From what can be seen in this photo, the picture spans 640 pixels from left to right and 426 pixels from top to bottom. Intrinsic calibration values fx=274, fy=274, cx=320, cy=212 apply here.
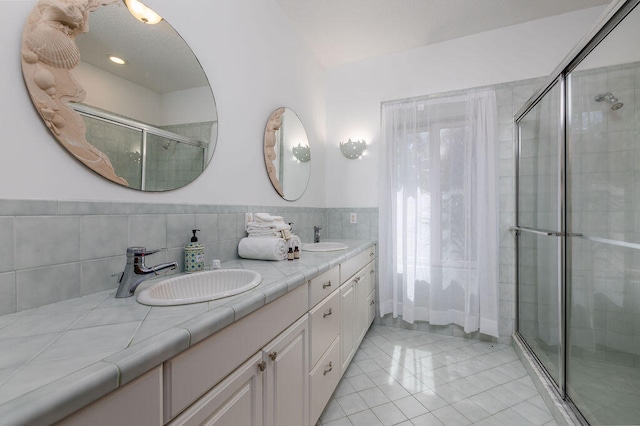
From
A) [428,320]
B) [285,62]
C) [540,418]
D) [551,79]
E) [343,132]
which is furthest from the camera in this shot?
[343,132]

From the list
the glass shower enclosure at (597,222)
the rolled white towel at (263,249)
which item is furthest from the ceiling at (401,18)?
the rolled white towel at (263,249)

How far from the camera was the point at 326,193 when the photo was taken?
306 centimetres

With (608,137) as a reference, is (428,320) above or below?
below

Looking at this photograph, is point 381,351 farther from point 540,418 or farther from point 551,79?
point 551,79

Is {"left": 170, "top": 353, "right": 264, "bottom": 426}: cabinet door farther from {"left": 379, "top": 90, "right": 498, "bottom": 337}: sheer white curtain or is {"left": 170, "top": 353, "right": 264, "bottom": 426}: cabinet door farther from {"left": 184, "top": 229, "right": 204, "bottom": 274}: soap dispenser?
{"left": 379, "top": 90, "right": 498, "bottom": 337}: sheer white curtain

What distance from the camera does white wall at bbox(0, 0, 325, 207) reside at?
0.79 metres

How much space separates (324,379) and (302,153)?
1.79 meters

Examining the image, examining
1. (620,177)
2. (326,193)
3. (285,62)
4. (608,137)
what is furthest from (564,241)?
(285,62)

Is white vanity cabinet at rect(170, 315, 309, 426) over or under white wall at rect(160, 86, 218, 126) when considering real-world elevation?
under

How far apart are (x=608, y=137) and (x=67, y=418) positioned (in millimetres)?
2228

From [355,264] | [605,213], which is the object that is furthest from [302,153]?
[605,213]

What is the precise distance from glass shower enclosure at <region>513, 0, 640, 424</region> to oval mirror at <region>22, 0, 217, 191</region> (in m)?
1.91

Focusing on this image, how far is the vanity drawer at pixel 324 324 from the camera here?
4.37 ft

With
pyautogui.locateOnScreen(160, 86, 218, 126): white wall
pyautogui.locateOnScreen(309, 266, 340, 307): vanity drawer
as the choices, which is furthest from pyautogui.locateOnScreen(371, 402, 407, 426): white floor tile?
pyautogui.locateOnScreen(160, 86, 218, 126): white wall
